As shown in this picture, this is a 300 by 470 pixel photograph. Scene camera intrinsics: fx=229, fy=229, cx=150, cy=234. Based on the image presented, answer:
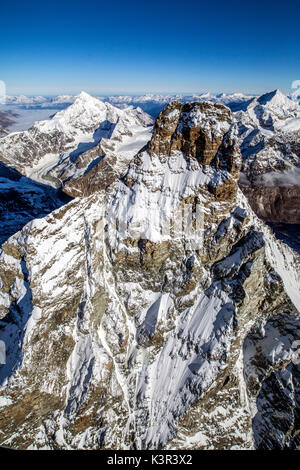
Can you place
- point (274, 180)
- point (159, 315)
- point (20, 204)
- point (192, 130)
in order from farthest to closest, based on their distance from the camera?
1. point (274, 180)
2. point (20, 204)
3. point (159, 315)
4. point (192, 130)

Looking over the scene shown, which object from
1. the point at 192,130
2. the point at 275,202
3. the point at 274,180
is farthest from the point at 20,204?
the point at 274,180

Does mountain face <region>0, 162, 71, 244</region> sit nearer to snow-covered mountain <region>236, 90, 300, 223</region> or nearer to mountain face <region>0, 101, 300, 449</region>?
mountain face <region>0, 101, 300, 449</region>

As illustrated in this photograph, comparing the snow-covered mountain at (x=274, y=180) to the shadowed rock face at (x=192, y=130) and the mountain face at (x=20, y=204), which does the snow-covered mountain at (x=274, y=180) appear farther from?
the mountain face at (x=20, y=204)

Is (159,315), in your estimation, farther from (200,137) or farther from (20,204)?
(20,204)

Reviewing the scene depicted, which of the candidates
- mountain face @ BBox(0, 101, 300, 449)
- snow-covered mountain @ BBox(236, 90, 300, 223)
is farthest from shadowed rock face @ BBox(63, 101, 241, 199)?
snow-covered mountain @ BBox(236, 90, 300, 223)

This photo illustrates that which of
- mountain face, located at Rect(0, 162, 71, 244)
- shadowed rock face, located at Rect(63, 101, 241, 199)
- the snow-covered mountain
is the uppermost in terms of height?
shadowed rock face, located at Rect(63, 101, 241, 199)
